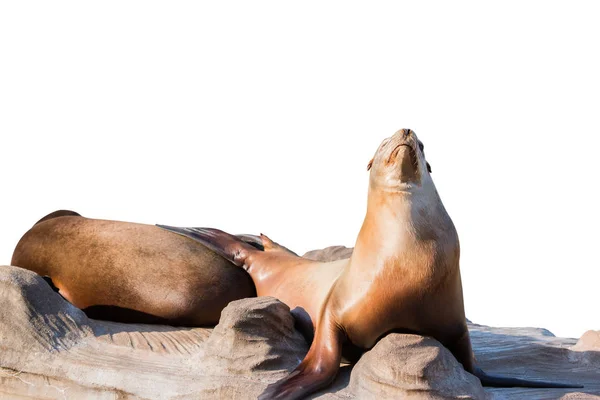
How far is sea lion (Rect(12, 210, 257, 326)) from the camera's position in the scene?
6594 millimetres

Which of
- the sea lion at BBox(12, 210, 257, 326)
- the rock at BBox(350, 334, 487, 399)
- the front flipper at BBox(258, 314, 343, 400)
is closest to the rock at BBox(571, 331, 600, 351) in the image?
the rock at BBox(350, 334, 487, 399)

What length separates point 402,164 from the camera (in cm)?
550

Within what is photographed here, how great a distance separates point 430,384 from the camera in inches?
208

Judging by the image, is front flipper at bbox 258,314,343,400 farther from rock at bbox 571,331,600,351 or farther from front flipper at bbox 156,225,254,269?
rock at bbox 571,331,600,351

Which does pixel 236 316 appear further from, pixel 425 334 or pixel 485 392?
pixel 485 392

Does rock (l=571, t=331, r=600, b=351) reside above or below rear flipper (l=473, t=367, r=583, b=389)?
above

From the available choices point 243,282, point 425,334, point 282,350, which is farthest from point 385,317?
point 243,282

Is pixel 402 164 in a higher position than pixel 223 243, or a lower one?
higher

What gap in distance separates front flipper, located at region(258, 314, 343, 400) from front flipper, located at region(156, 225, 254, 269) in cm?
130

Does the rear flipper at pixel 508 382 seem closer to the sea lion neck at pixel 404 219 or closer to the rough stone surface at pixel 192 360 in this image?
the rough stone surface at pixel 192 360

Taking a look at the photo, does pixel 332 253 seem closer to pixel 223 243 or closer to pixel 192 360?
pixel 223 243

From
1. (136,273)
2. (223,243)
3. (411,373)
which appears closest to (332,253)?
(223,243)

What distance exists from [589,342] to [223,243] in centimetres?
282

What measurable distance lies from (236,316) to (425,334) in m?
1.16
